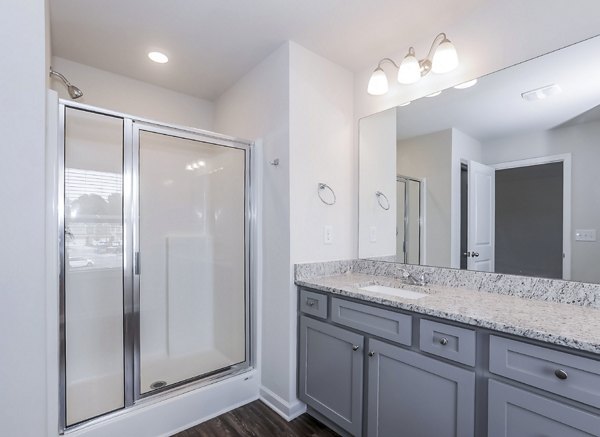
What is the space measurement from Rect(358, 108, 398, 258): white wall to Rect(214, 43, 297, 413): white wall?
2.14ft

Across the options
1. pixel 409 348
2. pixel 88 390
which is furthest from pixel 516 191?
pixel 88 390

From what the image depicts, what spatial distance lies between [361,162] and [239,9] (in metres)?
1.29

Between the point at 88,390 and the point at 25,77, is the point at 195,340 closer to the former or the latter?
the point at 88,390

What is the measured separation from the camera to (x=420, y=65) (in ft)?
6.35

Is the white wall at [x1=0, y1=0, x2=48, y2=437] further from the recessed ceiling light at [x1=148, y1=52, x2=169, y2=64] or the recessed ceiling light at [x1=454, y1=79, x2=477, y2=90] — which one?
the recessed ceiling light at [x1=454, y1=79, x2=477, y2=90]

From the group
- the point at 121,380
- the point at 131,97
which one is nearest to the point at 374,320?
the point at 121,380

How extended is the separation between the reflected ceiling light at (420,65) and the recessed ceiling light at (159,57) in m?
1.52

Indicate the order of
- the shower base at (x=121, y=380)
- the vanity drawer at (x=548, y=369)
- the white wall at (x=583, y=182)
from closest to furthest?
the vanity drawer at (x=548, y=369), the white wall at (x=583, y=182), the shower base at (x=121, y=380)

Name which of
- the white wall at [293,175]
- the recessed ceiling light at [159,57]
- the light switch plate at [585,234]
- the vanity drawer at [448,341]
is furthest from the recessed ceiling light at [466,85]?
the recessed ceiling light at [159,57]

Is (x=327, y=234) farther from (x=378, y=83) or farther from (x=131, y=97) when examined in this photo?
(x=131, y=97)

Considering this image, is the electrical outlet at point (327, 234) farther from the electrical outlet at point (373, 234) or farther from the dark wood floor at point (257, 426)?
the dark wood floor at point (257, 426)

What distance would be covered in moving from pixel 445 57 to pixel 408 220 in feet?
3.36

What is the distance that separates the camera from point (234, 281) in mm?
2555

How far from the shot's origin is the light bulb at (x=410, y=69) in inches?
73.9
